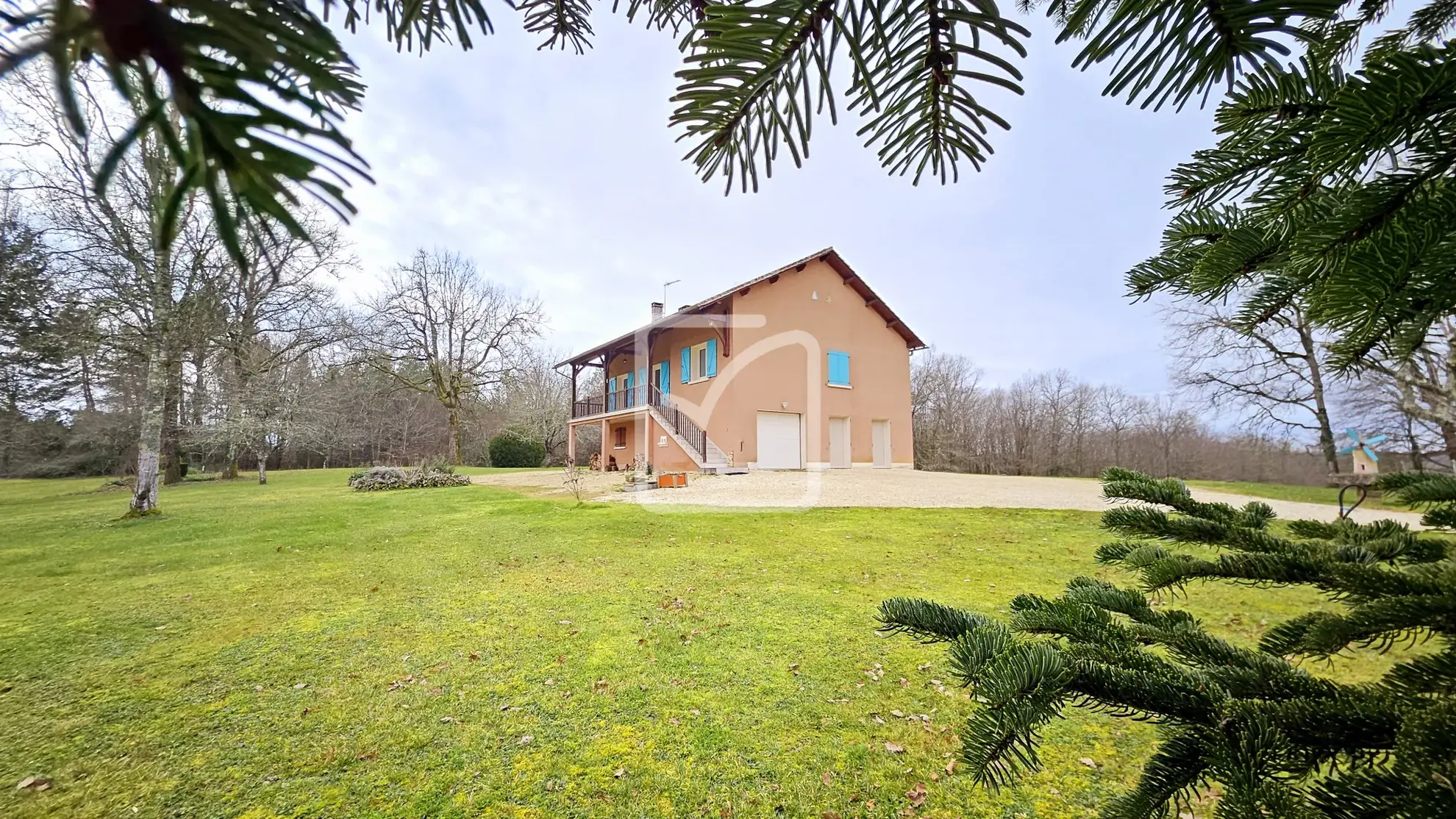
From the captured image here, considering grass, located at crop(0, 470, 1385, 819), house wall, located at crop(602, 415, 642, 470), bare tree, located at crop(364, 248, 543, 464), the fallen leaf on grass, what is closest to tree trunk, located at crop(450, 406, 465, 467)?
bare tree, located at crop(364, 248, 543, 464)

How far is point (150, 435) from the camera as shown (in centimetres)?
854

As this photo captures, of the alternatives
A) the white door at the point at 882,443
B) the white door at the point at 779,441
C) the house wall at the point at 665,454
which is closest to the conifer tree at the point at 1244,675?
the house wall at the point at 665,454

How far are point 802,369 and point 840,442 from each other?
7.95ft

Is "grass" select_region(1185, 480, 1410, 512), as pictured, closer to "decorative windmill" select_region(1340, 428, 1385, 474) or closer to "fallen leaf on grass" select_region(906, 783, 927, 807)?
"decorative windmill" select_region(1340, 428, 1385, 474)

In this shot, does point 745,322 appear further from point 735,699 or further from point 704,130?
point 704,130

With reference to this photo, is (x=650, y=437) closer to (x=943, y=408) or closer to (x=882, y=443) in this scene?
(x=882, y=443)

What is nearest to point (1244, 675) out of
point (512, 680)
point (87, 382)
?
point (512, 680)

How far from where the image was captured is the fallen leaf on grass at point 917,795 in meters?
2.48

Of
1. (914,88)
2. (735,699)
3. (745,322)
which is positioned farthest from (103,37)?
(745,322)

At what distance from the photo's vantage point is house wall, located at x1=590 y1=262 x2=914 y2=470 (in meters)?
14.5

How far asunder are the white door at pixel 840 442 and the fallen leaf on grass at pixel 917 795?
13606 millimetres

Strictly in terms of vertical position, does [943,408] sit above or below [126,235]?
above

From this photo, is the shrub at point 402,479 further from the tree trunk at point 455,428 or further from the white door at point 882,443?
the white door at point 882,443

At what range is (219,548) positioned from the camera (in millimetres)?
6648
